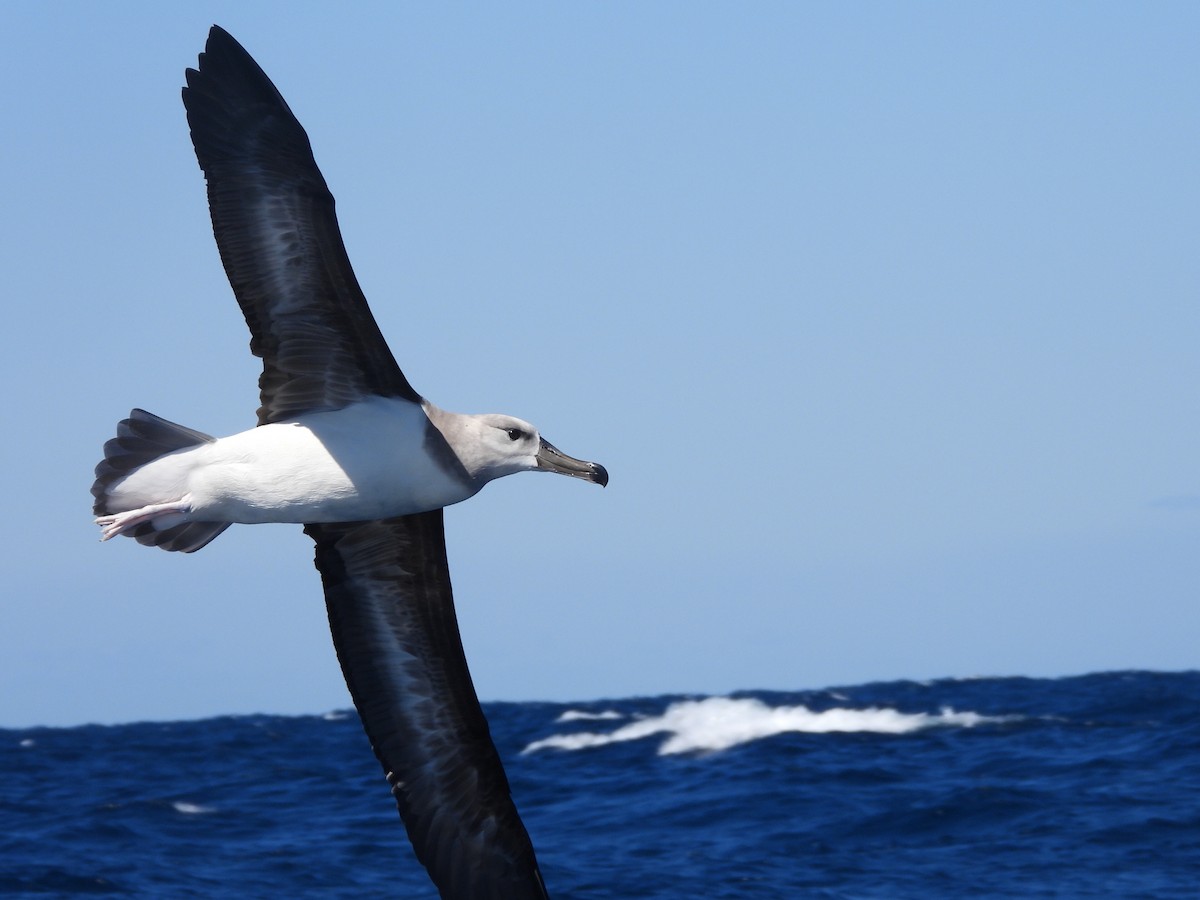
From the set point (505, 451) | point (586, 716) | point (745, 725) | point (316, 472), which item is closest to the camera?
point (316, 472)

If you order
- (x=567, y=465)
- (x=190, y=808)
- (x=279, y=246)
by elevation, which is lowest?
(x=190, y=808)

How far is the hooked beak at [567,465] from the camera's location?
8.17 meters

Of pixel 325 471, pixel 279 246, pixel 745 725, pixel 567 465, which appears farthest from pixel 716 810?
pixel 279 246

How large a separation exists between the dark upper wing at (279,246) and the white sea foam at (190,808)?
14.5 meters

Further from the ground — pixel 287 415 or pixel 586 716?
pixel 287 415

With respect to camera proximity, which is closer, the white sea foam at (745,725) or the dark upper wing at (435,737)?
the dark upper wing at (435,737)

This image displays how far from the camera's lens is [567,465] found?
8227mm

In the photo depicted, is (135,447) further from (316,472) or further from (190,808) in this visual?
(190,808)

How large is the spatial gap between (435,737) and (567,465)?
99.4 inches

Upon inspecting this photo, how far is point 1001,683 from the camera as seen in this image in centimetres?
3969

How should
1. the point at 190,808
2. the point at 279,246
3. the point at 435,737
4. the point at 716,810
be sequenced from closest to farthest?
the point at 279,246 < the point at 435,737 < the point at 716,810 < the point at 190,808

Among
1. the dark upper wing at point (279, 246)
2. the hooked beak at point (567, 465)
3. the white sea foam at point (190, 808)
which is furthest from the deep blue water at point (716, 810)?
the dark upper wing at point (279, 246)

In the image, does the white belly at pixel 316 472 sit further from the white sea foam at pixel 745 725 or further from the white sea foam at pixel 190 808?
the white sea foam at pixel 745 725

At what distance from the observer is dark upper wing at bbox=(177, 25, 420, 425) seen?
756 cm
